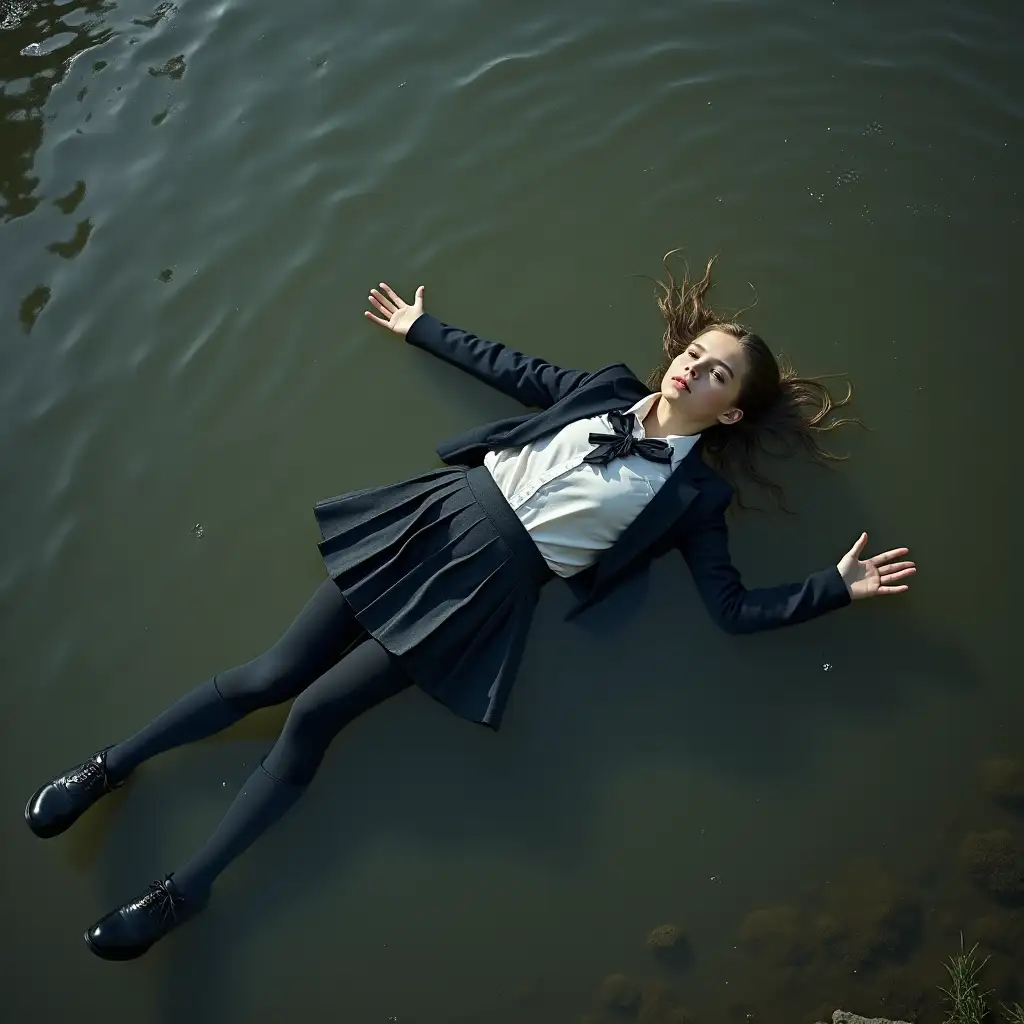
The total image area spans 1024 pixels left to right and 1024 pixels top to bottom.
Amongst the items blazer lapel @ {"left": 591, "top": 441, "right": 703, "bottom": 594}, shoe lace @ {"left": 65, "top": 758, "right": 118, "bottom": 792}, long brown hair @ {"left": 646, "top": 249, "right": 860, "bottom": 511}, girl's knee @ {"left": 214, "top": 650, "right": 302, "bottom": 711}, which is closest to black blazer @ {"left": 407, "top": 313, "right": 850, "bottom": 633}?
blazer lapel @ {"left": 591, "top": 441, "right": 703, "bottom": 594}

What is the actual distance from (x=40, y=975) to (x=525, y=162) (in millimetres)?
3937

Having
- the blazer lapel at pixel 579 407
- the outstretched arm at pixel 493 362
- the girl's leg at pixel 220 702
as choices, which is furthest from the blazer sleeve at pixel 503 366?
the girl's leg at pixel 220 702

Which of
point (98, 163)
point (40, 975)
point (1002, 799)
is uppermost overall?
point (98, 163)

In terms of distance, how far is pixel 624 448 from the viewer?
3590 millimetres

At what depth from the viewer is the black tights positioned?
3562 mm

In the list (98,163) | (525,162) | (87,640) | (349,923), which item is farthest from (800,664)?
(98,163)

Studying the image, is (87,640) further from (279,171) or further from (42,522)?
(279,171)

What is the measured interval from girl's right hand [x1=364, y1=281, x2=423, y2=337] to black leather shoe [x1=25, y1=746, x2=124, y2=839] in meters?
2.07

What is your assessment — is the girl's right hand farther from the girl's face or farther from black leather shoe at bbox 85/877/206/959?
black leather shoe at bbox 85/877/206/959

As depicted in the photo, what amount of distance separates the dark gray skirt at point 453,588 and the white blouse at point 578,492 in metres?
0.06

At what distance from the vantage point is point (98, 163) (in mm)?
4867

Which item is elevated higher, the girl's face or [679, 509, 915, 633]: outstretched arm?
the girl's face

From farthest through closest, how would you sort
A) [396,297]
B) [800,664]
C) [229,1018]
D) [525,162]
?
[525,162] < [396,297] < [800,664] < [229,1018]

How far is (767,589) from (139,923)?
2.54 meters
